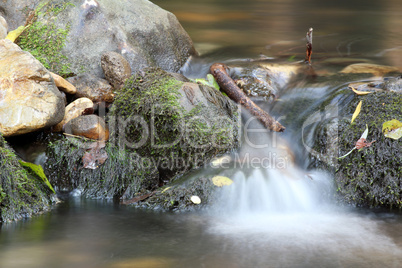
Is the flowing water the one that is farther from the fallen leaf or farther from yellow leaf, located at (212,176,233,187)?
the fallen leaf

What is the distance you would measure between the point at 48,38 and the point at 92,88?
3.80 ft

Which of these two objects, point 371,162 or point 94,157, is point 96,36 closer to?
point 94,157

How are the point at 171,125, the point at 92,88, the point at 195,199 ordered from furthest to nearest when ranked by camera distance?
the point at 92,88 → the point at 171,125 → the point at 195,199

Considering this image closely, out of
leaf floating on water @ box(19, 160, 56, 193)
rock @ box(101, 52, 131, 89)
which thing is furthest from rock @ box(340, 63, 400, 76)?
leaf floating on water @ box(19, 160, 56, 193)

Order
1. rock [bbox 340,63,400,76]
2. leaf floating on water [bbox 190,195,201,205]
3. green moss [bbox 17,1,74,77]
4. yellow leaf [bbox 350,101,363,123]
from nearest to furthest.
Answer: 1. leaf floating on water [bbox 190,195,201,205]
2. yellow leaf [bbox 350,101,363,123]
3. green moss [bbox 17,1,74,77]
4. rock [bbox 340,63,400,76]

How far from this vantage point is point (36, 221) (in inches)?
171

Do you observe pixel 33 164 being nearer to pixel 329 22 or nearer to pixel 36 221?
pixel 36 221

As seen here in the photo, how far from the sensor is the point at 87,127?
5246mm

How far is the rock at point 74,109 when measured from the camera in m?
5.34

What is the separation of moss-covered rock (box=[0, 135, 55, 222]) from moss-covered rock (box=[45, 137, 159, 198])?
359mm

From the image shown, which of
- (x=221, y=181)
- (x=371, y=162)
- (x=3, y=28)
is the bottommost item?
(x=221, y=181)

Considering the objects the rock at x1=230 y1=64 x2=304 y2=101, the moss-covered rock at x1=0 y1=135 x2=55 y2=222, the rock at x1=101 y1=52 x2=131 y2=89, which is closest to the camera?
the moss-covered rock at x1=0 y1=135 x2=55 y2=222

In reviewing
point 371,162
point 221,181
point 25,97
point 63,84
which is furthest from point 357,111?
point 25,97

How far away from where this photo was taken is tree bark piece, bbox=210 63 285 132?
5.80m
